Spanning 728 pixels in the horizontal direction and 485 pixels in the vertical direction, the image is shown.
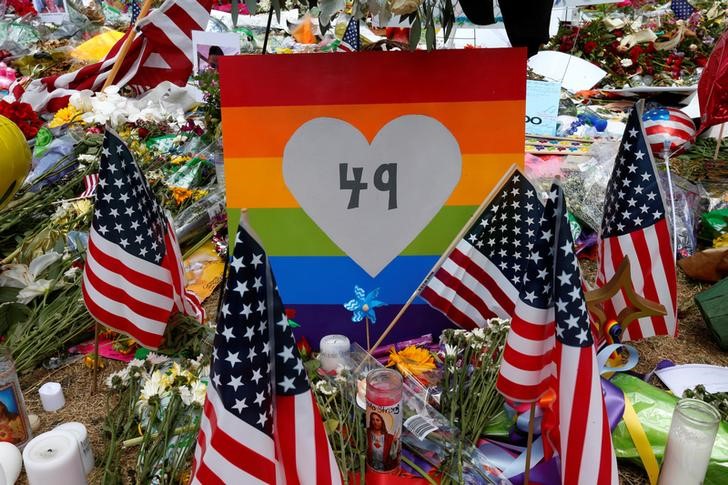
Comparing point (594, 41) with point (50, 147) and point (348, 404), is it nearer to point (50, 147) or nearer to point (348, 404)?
point (50, 147)

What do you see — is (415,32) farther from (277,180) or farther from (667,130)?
(667,130)

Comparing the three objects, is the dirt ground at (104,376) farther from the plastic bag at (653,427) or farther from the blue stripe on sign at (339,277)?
the blue stripe on sign at (339,277)

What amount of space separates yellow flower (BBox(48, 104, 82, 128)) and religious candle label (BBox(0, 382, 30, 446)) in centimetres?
Result: 348

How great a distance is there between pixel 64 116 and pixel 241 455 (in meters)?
4.52

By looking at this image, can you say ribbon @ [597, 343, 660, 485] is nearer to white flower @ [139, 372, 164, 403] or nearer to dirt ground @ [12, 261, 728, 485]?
dirt ground @ [12, 261, 728, 485]

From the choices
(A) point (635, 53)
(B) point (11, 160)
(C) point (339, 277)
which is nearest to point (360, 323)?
(C) point (339, 277)

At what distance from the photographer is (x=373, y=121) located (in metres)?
2.39

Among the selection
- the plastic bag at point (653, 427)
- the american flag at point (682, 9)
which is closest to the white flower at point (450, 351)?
the plastic bag at point (653, 427)

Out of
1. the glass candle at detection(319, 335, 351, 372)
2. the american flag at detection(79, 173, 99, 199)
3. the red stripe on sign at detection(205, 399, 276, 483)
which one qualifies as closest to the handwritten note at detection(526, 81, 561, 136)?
the glass candle at detection(319, 335, 351, 372)

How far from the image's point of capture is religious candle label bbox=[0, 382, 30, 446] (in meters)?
2.15

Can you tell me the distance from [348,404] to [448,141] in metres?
1.07

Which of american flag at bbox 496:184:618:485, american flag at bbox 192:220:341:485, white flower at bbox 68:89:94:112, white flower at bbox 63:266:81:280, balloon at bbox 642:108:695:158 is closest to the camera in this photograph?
american flag at bbox 192:220:341:485

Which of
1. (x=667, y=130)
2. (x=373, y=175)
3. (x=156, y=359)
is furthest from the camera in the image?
(x=667, y=130)

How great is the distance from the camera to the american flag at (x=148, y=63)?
4.95 metres
